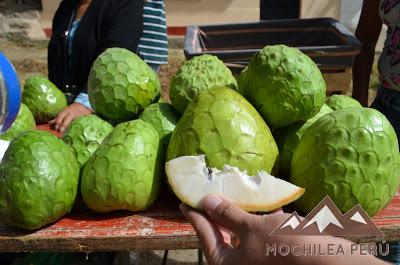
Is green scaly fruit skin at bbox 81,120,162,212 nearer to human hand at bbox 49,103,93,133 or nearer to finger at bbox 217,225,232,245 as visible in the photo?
finger at bbox 217,225,232,245

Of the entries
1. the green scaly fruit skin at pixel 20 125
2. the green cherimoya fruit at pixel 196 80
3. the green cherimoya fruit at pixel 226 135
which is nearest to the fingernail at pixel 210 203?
the green cherimoya fruit at pixel 226 135

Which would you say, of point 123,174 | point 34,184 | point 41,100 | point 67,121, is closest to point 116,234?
point 123,174

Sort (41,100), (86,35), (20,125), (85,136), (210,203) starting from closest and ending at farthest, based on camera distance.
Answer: (210,203) → (85,136) → (20,125) → (41,100) → (86,35)

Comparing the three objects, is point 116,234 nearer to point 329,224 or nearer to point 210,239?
point 210,239

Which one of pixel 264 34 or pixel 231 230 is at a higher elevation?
pixel 231 230

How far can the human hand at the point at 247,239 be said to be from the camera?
937mm

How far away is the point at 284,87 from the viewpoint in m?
1.50

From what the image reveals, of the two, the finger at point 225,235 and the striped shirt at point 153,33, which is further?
the striped shirt at point 153,33

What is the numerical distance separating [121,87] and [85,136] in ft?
0.81

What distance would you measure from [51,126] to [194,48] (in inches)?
42.7

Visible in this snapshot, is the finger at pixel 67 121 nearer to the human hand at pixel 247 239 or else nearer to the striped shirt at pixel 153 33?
the striped shirt at pixel 153 33

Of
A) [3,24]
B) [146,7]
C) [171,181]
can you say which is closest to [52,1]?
[3,24]

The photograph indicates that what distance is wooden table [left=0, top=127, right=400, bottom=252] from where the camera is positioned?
4.46ft

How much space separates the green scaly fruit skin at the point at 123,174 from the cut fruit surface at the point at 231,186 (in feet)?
0.47
